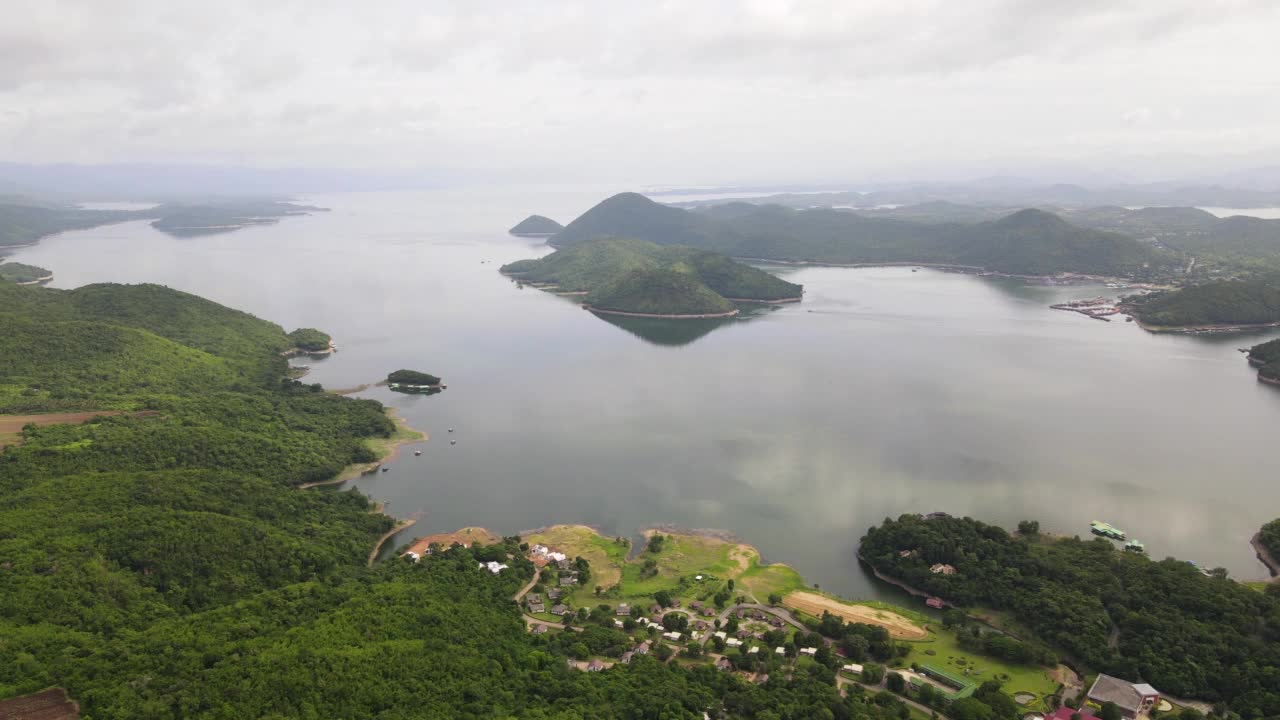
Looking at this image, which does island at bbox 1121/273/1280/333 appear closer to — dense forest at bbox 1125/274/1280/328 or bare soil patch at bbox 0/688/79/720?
dense forest at bbox 1125/274/1280/328

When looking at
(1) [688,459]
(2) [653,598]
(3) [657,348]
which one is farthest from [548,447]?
(3) [657,348]

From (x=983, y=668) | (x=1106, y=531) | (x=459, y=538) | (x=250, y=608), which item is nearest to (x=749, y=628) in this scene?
(x=983, y=668)

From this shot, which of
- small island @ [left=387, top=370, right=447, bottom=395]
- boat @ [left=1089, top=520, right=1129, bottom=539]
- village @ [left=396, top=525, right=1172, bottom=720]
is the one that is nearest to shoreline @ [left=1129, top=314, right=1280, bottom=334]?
boat @ [left=1089, top=520, right=1129, bottom=539]

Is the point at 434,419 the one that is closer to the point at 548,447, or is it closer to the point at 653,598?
the point at 548,447

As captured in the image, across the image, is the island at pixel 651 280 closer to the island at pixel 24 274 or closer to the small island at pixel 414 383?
the small island at pixel 414 383

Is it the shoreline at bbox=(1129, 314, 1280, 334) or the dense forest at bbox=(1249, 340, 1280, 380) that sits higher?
the shoreline at bbox=(1129, 314, 1280, 334)

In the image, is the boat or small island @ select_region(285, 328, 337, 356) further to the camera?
small island @ select_region(285, 328, 337, 356)

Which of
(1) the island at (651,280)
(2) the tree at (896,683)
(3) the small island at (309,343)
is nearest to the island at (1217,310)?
(1) the island at (651,280)

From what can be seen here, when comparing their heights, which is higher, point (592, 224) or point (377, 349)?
point (592, 224)
